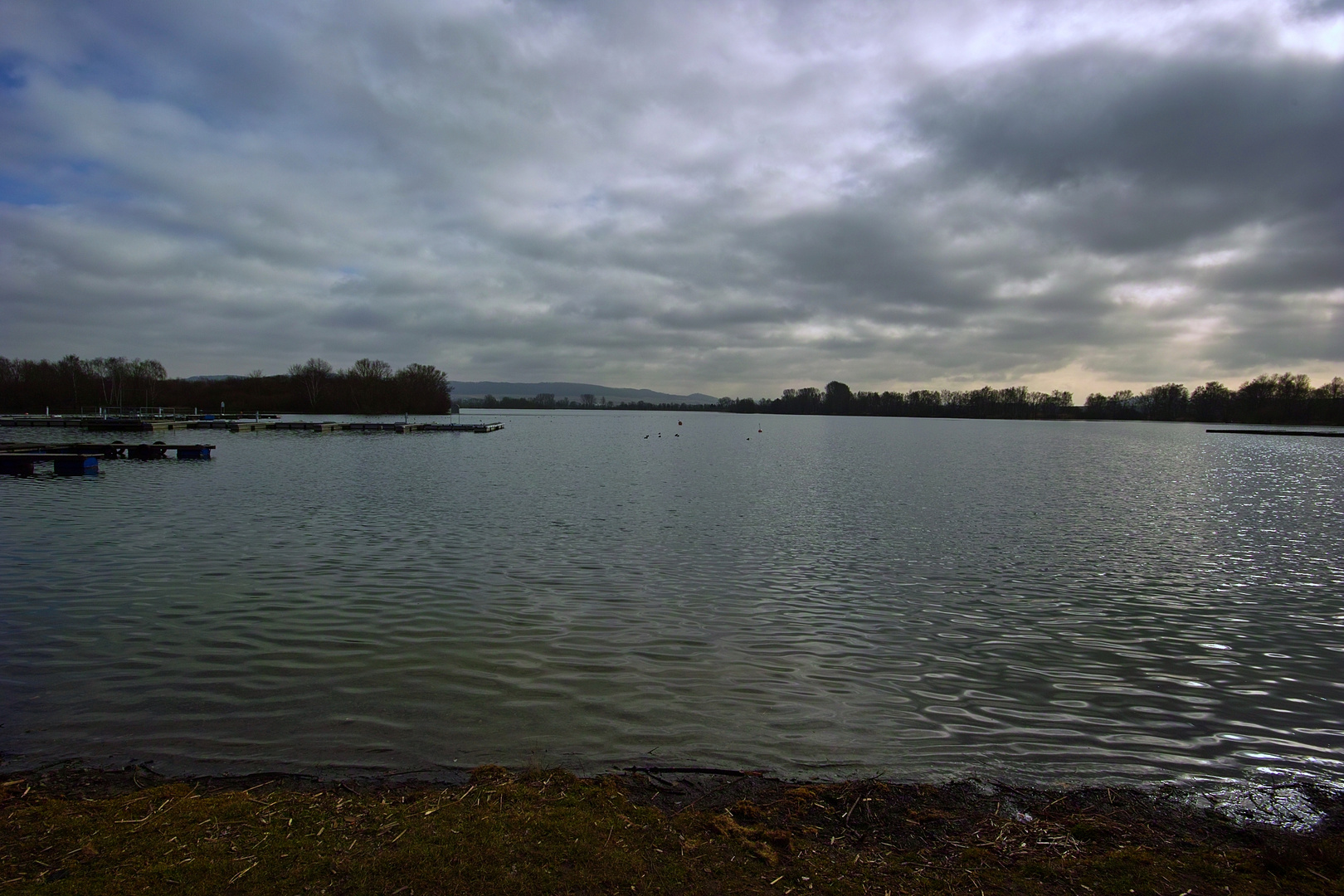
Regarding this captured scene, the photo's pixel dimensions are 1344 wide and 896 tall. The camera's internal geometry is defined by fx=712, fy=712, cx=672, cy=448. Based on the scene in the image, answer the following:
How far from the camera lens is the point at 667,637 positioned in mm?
10156

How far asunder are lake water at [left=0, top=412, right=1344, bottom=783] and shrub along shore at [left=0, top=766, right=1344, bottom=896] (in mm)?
649

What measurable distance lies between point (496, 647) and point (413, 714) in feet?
7.45

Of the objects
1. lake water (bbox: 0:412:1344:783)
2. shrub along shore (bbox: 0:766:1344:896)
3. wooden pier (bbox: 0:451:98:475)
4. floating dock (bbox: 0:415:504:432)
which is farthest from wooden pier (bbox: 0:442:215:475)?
shrub along shore (bbox: 0:766:1344:896)

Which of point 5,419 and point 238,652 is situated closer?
point 238,652

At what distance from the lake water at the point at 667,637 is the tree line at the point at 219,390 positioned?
320ft

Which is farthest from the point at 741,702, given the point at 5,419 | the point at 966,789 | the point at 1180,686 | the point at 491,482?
the point at 5,419

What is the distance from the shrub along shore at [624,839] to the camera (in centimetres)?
419

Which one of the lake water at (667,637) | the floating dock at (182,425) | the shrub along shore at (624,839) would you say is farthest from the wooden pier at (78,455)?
the shrub along shore at (624,839)

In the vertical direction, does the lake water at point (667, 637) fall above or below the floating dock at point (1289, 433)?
below

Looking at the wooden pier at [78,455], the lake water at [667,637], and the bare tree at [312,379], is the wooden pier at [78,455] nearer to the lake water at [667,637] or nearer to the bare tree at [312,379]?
the lake water at [667,637]

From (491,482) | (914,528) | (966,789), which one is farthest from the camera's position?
(491,482)

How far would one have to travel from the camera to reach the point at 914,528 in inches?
801

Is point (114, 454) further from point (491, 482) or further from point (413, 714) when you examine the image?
point (413, 714)

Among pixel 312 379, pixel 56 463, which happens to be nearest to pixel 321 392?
pixel 312 379
